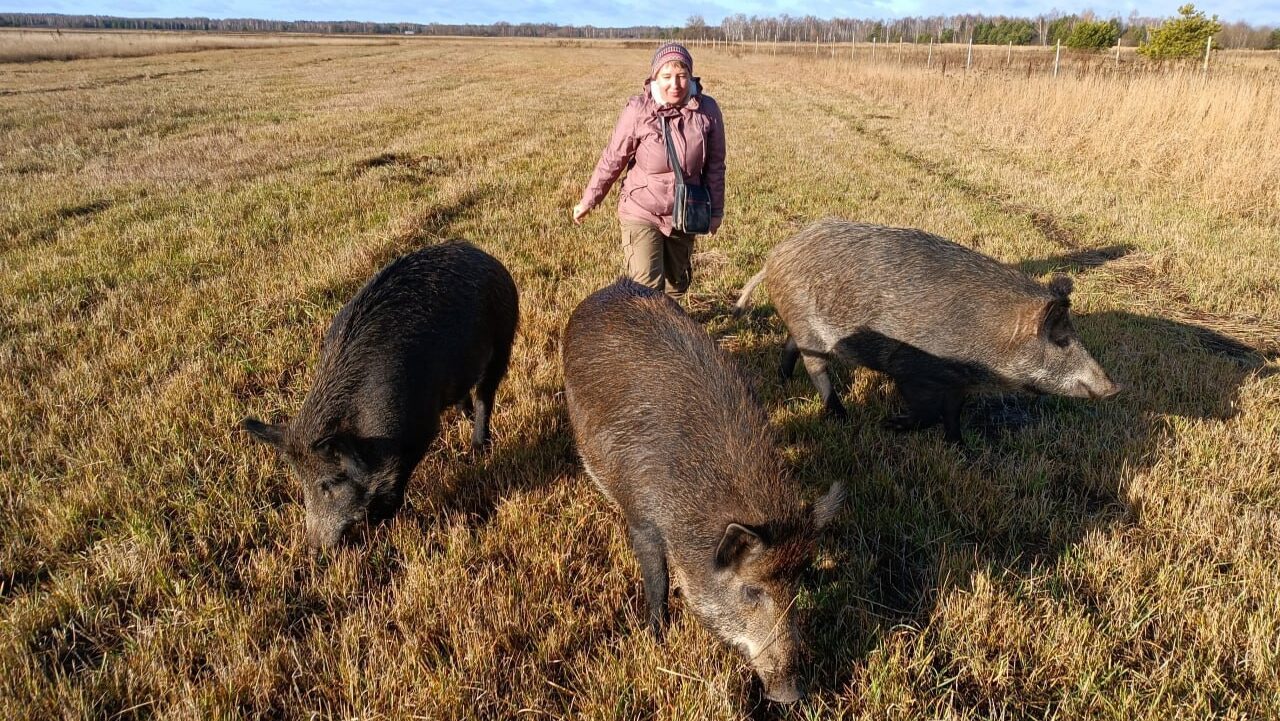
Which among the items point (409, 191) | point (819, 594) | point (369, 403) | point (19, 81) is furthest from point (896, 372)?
point (19, 81)

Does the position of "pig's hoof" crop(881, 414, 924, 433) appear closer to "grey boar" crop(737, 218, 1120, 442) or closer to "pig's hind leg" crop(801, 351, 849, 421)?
"grey boar" crop(737, 218, 1120, 442)

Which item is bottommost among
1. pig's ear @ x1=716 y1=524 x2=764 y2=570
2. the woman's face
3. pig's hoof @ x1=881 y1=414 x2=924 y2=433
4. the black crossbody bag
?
pig's hoof @ x1=881 y1=414 x2=924 y2=433

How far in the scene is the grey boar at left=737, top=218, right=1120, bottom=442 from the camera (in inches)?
161

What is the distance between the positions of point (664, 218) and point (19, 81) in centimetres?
3177

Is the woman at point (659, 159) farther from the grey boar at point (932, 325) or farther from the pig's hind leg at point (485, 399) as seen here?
the pig's hind leg at point (485, 399)

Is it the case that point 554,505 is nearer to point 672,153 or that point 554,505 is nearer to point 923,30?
point 672,153

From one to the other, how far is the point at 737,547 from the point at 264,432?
2245mm

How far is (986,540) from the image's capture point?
11.0 ft

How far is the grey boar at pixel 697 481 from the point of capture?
2430 millimetres

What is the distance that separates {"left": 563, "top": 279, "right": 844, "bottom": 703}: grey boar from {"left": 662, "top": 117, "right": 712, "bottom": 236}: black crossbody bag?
5.33 feet

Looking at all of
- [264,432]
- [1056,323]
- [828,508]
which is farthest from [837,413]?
[264,432]

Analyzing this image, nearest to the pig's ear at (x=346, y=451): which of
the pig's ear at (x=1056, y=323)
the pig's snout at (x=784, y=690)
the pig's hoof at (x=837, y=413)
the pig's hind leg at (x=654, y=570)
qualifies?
the pig's hind leg at (x=654, y=570)

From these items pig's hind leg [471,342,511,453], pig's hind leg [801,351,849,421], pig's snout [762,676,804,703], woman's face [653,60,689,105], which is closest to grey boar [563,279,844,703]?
pig's snout [762,676,804,703]

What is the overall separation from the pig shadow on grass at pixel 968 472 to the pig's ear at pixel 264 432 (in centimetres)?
247
